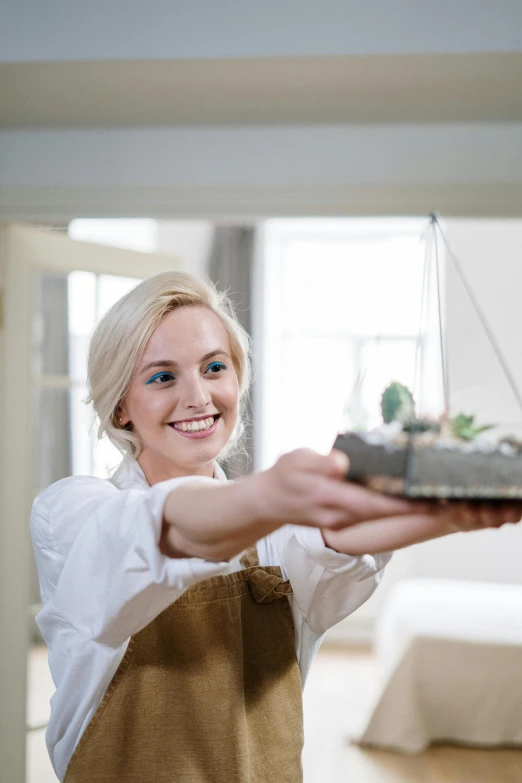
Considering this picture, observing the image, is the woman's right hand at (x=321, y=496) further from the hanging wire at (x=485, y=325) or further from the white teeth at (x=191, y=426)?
Answer: the white teeth at (x=191, y=426)

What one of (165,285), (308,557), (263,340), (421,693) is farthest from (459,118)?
(263,340)

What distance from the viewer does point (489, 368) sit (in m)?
0.99

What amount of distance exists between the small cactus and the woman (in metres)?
0.12

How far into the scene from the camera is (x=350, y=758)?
337 centimetres

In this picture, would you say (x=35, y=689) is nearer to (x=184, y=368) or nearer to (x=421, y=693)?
(x=421, y=693)

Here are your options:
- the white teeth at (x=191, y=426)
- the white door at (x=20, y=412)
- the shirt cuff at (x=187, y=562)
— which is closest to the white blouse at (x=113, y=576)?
the shirt cuff at (x=187, y=562)

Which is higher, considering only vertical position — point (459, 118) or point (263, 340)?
point (459, 118)

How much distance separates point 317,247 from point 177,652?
4.51m

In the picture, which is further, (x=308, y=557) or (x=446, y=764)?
(x=446, y=764)

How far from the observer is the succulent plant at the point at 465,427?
0.83 meters

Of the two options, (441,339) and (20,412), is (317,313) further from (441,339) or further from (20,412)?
(441,339)

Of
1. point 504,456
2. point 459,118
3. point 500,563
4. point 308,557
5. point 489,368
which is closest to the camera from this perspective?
point 504,456

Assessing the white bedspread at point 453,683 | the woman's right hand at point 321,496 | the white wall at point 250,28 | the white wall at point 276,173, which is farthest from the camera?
the white bedspread at point 453,683

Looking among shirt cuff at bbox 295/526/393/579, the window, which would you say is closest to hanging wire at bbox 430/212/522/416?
shirt cuff at bbox 295/526/393/579
